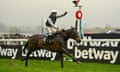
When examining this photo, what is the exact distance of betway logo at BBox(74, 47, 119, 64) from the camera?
1028 inches

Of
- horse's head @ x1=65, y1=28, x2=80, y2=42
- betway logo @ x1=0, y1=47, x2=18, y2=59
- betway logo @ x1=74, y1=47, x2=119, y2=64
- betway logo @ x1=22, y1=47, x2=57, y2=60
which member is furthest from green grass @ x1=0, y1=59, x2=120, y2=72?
betway logo @ x1=0, y1=47, x2=18, y2=59

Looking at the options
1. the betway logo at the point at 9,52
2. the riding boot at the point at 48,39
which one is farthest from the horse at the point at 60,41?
the betway logo at the point at 9,52

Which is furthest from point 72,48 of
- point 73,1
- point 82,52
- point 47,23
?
point 47,23

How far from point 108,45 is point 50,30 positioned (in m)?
4.34

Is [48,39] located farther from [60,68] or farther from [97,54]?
[97,54]

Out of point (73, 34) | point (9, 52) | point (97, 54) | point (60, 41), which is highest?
point (73, 34)

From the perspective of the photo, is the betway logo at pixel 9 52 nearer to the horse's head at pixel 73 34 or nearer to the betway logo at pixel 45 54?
the betway logo at pixel 45 54

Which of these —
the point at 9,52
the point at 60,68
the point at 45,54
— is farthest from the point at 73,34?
the point at 9,52

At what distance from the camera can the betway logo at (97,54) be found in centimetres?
2610

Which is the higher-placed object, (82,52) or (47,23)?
(47,23)

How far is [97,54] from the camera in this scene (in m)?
26.7

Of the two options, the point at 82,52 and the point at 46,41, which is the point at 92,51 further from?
the point at 46,41

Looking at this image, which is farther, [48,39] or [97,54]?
[97,54]

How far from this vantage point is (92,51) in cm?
2691
